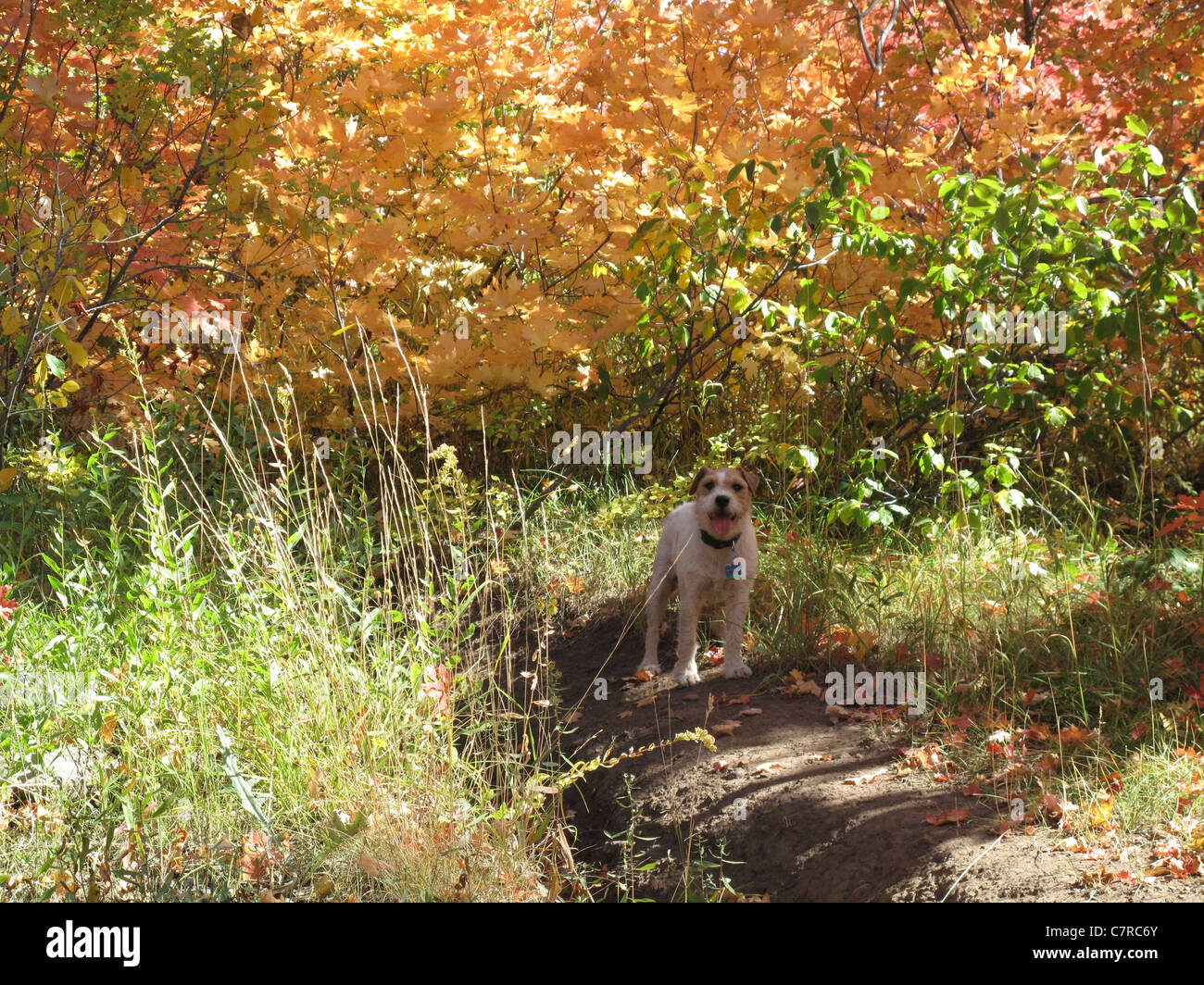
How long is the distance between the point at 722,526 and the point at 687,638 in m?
0.54

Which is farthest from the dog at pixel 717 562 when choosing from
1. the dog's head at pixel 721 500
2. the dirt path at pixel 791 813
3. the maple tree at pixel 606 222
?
the maple tree at pixel 606 222

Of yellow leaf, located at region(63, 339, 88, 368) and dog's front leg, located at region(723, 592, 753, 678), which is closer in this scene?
yellow leaf, located at region(63, 339, 88, 368)

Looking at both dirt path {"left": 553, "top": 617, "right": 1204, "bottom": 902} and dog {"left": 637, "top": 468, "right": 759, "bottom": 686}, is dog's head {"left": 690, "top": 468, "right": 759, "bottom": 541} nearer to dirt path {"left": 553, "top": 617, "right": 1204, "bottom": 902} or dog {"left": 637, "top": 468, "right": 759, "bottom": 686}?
dog {"left": 637, "top": 468, "right": 759, "bottom": 686}

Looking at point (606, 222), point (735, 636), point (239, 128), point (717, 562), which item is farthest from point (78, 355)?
point (735, 636)

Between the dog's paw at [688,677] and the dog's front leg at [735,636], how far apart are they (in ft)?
0.42

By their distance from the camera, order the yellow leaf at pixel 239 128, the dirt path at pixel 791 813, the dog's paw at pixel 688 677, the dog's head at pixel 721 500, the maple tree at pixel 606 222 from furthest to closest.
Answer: the maple tree at pixel 606 222
the yellow leaf at pixel 239 128
the dog's paw at pixel 688 677
the dog's head at pixel 721 500
the dirt path at pixel 791 813

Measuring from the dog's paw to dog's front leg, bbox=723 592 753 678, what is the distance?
13 cm

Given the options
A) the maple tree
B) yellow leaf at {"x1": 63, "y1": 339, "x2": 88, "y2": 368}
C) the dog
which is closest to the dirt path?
the dog

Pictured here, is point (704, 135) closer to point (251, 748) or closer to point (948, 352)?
point (948, 352)

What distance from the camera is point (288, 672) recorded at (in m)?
3.77

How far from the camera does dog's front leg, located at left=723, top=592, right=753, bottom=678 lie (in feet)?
15.8

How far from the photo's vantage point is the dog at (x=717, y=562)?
185 inches

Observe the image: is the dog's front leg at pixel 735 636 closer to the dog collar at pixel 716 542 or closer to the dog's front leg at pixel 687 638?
the dog's front leg at pixel 687 638

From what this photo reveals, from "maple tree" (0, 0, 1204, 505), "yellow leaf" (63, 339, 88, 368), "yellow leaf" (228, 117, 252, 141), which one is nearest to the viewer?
"yellow leaf" (63, 339, 88, 368)
